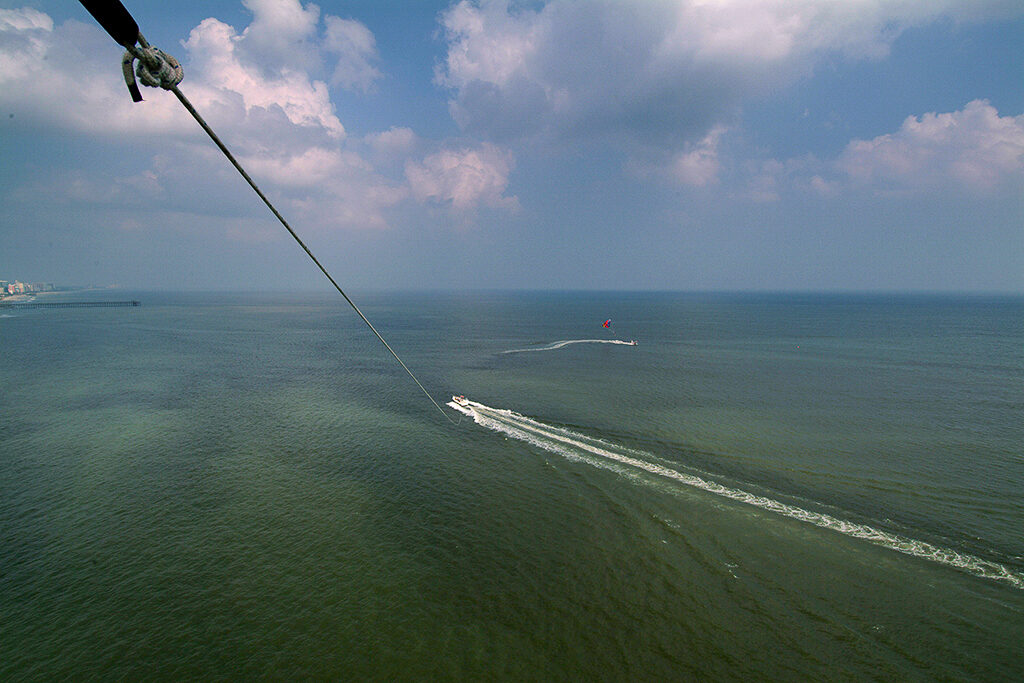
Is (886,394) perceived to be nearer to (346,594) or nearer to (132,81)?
(346,594)

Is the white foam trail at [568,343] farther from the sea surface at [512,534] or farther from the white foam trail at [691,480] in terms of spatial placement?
the white foam trail at [691,480]

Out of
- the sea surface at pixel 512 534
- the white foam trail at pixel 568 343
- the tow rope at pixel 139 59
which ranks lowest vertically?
Answer: the sea surface at pixel 512 534

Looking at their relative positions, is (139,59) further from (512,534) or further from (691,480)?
(691,480)

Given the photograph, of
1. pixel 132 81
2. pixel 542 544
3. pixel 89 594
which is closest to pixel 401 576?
pixel 542 544

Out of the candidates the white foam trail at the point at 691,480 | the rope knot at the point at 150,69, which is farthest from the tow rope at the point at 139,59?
the white foam trail at the point at 691,480

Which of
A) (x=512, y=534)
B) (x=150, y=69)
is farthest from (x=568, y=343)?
(x=150, y=69)

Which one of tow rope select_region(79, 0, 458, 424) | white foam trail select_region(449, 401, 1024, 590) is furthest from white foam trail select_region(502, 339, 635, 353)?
tow rope select_region(79, 0, 458, 424)
